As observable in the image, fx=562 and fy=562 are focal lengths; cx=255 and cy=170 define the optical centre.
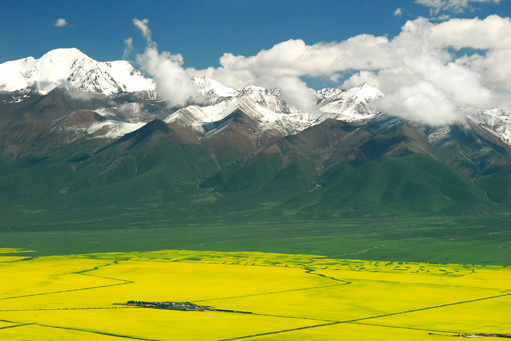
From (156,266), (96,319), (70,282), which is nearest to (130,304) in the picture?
(96,319)

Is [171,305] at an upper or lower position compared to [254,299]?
upper

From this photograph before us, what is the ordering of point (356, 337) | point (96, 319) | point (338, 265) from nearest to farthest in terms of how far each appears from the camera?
1. point (356, 337)
2. point (96, 319)
3. point (338, 265)

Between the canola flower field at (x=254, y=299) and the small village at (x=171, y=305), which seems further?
the small village at (x=171, y=305)

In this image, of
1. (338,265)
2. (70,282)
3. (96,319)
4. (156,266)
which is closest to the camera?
(96,319)

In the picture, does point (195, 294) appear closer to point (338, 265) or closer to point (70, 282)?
point (70, 282)

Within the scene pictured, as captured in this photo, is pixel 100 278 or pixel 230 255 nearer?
pixel 100 278

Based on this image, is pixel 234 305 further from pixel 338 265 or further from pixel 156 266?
pixel 338 265

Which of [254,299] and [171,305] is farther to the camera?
[254,299]

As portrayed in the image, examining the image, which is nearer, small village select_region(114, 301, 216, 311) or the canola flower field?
the canola flower field
